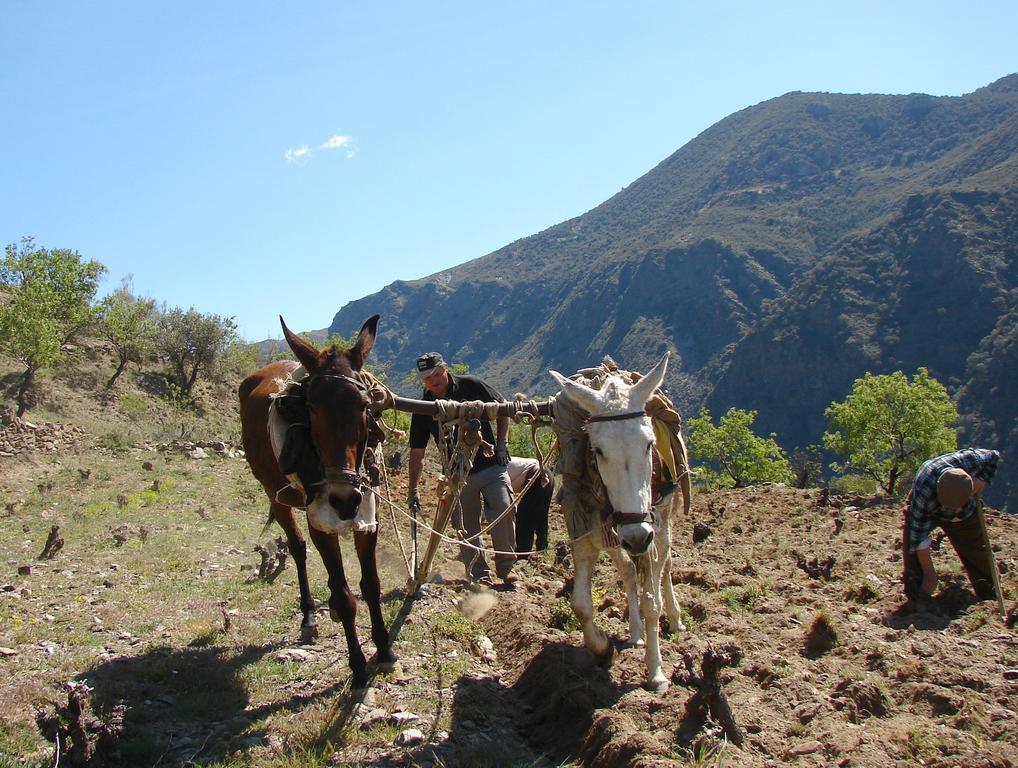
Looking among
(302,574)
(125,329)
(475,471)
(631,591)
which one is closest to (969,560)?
(631,591)

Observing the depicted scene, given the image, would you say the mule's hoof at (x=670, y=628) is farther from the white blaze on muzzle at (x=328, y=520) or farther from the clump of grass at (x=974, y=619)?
the white blaze on muzzle at (x=328, y=520)

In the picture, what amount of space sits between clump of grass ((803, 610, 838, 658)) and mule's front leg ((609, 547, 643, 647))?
1275 millimetres

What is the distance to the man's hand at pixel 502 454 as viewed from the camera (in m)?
7.15

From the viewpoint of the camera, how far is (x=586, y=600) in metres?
5.01

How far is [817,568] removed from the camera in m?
7.61

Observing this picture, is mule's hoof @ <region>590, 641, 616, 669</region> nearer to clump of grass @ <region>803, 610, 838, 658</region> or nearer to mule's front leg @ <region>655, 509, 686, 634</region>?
mule's front leg @ <region>655, 509, 686, 634</region>

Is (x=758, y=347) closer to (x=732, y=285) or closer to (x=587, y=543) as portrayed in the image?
(x=732, y=285)

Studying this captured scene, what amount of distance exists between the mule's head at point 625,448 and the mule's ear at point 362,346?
147 cm

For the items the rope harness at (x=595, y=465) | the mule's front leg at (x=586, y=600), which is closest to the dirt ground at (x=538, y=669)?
the mule's front leg at (x=586, y=600)

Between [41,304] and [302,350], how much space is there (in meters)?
28.7

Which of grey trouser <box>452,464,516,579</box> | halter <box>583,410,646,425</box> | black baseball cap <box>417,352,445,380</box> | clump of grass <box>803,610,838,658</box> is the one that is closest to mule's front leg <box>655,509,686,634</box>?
clump of grass <box>803,610,838,658</box>

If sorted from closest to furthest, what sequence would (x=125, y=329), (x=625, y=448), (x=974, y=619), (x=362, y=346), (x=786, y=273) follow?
(x=625, y=448), (x=362, y=346), (x=974, y=619), (x=125, y=329), (x=786, y=273)

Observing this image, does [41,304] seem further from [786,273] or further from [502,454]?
[786,273]

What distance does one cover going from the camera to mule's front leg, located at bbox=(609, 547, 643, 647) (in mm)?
5086
